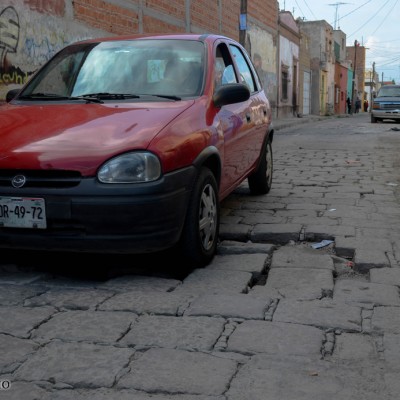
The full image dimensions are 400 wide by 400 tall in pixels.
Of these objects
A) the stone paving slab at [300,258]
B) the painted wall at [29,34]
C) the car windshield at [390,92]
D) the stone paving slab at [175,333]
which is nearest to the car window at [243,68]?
the stone paving slab at [300,258]

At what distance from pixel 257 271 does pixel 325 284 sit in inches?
19.6

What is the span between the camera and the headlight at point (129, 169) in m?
3.42

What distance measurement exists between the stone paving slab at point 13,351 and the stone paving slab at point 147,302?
0.54 m

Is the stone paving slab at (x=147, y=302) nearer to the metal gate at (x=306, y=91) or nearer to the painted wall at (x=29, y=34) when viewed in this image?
the painted wall at (x=29, y=34)

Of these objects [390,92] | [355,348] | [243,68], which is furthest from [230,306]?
[390,92]

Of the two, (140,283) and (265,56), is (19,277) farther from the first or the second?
(265,56)

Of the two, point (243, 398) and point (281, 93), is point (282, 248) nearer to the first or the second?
point (243, 398)

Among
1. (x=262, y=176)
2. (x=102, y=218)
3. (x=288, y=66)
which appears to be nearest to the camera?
(x=102, y=218)

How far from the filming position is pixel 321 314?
3170 mm

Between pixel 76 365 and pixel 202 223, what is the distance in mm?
1662

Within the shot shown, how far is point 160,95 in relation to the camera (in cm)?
436

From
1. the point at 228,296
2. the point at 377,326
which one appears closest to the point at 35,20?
the point at 228,296

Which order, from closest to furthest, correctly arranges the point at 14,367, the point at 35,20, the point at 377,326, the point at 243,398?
the point at 243,398
the point at 14,367
the point at 377,326
the point at 35,20

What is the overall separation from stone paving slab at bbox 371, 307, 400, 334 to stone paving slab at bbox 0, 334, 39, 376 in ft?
5.70
